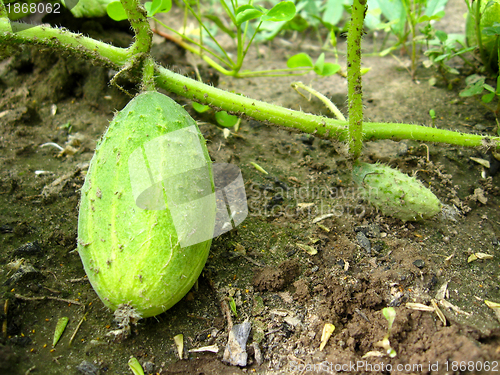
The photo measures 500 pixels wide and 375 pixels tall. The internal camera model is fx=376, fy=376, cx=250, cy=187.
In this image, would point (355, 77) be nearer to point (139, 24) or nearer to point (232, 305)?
point (139, 24)

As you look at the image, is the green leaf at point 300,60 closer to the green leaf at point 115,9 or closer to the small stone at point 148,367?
the green leaf at point 115,9

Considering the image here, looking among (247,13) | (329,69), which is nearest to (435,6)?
(329,69)

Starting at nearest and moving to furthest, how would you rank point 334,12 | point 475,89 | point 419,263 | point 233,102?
point 419,263 → point 233,102 → point 475,89 → point 334,12

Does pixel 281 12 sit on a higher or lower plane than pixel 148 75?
higher

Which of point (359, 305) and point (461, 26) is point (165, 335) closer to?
point (359, 305)

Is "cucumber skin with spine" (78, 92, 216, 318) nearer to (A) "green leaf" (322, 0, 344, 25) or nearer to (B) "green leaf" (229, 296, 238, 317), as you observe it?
(B) "green leaf" (229, 296, 238, 317)

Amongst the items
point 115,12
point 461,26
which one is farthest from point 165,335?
point 461,26

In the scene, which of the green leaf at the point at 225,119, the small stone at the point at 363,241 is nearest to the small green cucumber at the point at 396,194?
the small stone at the point at 363,241
